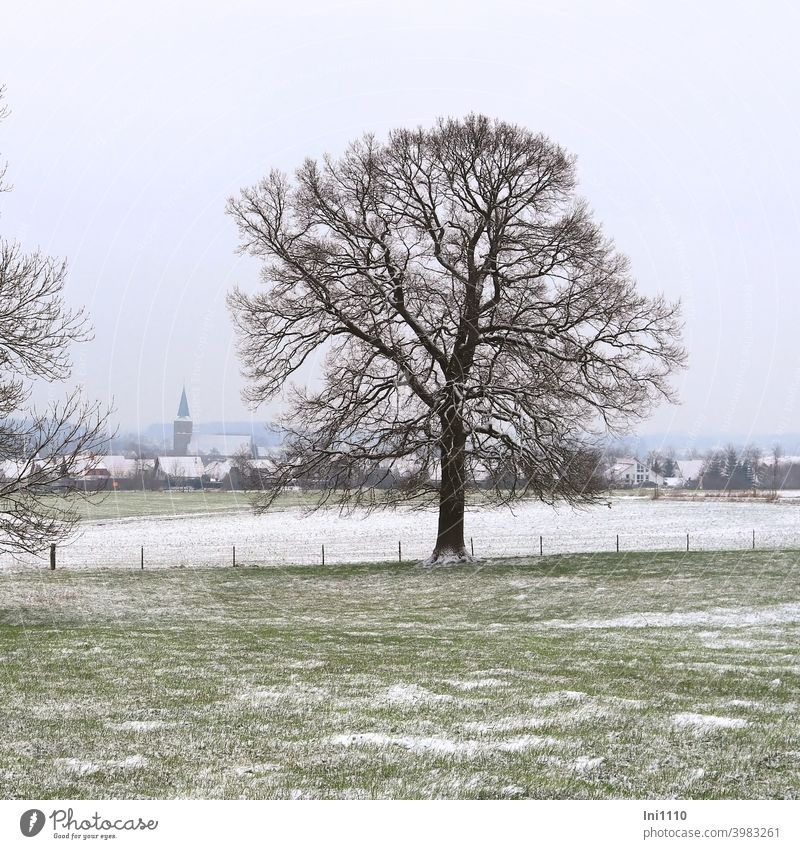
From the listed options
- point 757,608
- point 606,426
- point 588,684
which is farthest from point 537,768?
point 606,426

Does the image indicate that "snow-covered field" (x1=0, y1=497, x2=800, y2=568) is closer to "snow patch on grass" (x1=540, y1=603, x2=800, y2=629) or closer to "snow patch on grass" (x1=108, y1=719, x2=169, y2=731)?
"snow patch on grass" (x1=540, y1=603, x2=800, y2=629)

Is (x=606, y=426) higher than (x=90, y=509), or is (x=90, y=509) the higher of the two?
(x=606, y=426)

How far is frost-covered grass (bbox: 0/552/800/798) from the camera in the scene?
715 cm

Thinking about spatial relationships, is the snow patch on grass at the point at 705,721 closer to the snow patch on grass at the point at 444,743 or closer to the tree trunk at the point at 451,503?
the snow patch on grass at the point at 444,743

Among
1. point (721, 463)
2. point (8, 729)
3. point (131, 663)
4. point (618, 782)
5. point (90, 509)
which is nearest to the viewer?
point (618, 782)

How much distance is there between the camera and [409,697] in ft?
33.1

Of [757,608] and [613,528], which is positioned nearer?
[757,608]

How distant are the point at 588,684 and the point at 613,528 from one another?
121ft

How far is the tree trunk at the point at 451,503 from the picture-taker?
26111mm

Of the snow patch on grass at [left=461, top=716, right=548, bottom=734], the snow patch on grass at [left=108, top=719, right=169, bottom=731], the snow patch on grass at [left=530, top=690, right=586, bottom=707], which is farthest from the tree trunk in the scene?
the snow patch on grass at [left=108, top=719, right=169, bottom=731]

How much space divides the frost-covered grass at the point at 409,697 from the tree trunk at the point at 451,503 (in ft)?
18.5

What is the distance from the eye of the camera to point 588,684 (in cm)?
1079

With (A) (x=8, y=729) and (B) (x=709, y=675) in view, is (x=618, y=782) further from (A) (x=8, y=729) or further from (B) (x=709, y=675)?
(A) (x=8, y=729)

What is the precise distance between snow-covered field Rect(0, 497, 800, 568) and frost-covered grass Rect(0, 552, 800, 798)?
424 inches
